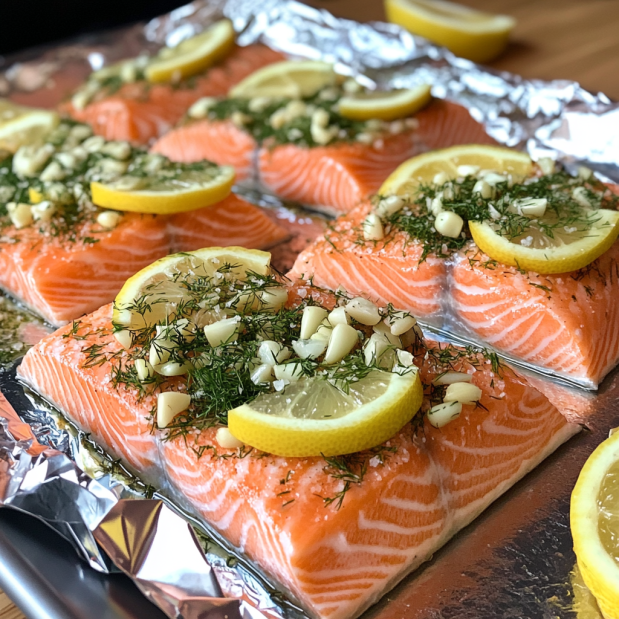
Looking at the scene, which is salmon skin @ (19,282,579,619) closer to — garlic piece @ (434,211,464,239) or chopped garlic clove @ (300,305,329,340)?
chopped garlic clove @ (300,305,329,340)

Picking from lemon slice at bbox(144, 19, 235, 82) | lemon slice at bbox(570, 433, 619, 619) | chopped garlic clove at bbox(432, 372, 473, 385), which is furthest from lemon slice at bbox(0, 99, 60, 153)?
lemon slice at bbox(570, 433, 619, 619)

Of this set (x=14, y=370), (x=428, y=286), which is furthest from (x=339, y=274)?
(x=14, y=370)

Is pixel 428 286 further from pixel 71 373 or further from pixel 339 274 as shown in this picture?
pixel 71 373

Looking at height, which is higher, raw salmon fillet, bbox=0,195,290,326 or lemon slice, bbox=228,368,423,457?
lemon slice, bbox=228,368,423,457

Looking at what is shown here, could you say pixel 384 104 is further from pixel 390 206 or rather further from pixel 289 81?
pixel 390 206

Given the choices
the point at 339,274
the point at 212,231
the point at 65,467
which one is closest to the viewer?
the point at 65,467

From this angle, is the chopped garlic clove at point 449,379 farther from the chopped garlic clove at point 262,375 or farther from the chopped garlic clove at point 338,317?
the chopped garlic clove at point 262,375
